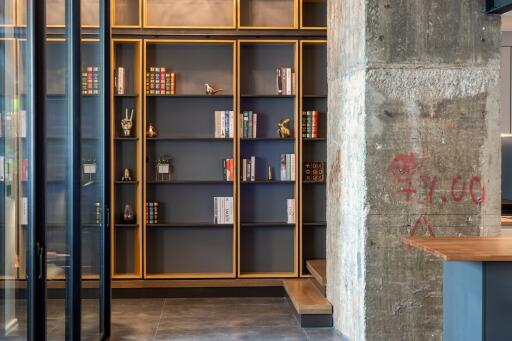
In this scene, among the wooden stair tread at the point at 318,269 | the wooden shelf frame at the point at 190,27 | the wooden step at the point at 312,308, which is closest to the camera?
the wooden step at the point at 312,308

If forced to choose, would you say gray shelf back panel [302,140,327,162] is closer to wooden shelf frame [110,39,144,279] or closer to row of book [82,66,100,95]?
wooden shelf frame [110,39,144,279]

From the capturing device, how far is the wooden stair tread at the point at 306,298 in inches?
243

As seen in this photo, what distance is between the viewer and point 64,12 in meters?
4.11

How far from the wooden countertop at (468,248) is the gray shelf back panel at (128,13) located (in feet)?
14.9

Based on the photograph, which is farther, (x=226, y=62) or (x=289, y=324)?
(x=226, y=62)

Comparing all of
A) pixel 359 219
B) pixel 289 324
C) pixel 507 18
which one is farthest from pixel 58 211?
pixel 507 18

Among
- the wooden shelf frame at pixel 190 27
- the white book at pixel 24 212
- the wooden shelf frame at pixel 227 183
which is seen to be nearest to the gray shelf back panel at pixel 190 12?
the wooden shelf frame at pixel 190 27

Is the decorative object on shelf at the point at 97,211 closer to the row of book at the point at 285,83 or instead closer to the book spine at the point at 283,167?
the book spine at the point at 283,167

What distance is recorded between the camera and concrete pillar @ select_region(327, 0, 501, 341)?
5.13 meters

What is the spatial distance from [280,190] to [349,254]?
7.70 feet

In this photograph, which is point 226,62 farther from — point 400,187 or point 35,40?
point 35,40

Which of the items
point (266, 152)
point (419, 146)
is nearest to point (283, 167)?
point (266, 152)

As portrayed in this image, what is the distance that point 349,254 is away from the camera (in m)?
5.51

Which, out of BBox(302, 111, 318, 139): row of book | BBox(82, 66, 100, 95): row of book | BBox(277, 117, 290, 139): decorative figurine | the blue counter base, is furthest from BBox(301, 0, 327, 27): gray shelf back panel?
the blue counter base
